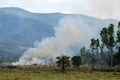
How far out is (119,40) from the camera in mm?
121062

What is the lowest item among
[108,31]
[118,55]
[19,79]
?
[19,79]

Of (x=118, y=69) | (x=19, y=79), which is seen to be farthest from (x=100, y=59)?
(x=19, y=79)

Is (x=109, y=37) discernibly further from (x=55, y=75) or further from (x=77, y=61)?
(x=55, y=75)

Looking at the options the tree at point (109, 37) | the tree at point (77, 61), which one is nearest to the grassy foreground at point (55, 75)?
the tree at point (77, 61)

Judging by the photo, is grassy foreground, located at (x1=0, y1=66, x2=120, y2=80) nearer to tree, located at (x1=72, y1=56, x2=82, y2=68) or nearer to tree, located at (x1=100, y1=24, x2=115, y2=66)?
tree, located at (x1=72, y1=56, x2=82, y2=68)

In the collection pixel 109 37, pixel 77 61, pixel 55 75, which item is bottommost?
pixel 55 75

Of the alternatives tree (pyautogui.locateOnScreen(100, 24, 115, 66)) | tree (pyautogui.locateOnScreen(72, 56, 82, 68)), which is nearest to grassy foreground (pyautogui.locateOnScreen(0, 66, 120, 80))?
tree (pyautogui.locateOnScreen(72, 56, 82, 68))

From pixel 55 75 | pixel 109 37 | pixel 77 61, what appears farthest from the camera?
pixel 77 61

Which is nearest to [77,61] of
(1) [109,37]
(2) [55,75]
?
(1) [109,37]

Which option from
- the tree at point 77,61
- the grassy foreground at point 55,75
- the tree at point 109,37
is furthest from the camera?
the tree at point 77,61

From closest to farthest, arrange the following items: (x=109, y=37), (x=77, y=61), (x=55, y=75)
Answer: (x=55, y=75) → (x=109, y=37) → (x=77, y=61)

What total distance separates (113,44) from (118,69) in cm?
1972

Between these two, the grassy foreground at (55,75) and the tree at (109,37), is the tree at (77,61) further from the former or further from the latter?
the grassy foreground at (55,75)

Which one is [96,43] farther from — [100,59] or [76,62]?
[100,59]
